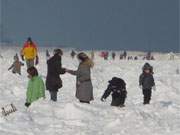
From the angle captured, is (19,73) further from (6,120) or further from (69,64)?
(6,120)

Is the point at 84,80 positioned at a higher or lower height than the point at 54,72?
lower

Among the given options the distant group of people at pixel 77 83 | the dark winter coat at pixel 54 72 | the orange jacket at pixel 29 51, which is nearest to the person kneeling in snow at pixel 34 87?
the distant group of people at pixel 77 83

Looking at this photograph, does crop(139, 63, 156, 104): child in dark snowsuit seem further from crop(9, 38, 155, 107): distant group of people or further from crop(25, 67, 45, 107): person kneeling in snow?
crop(25, 67, 45, 107): person kneeling in snow

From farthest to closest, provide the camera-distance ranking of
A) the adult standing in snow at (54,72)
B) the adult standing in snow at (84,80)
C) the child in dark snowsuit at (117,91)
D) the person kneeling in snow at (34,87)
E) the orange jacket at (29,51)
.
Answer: the orange jacket at (29,51) → the adult standing in snow at (54,72) → the child in dark snowsuit at (117,91) → the adult standing in snow at (84,80) → the person kneeling in snow at (34,87)

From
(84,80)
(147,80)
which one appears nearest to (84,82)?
(84,80)

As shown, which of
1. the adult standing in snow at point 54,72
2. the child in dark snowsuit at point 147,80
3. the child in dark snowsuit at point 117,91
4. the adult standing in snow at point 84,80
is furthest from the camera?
the child in dark snowsuit at point 147,80

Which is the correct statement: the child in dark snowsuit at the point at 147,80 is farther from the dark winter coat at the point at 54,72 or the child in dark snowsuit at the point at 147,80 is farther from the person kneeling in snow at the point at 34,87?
the person kneeling in snow at the point at 34,87

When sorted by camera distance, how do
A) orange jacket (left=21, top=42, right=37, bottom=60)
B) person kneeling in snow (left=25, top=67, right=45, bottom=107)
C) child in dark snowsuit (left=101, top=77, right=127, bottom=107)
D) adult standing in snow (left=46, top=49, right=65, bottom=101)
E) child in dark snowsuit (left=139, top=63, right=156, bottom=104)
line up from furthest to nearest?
orange jacket (left=21, top=42, right=37, bottom=60), child in dark snowsuit (left=139, top=63, right=156, bottom=104), adult standing in snow (left=46, top=49, right=65, bottom=101), child in dark snowsuit (left=101, top=77, right=127, bottom=107), person kneeling in snow (left=25, top=67, right=45, bottom=107)

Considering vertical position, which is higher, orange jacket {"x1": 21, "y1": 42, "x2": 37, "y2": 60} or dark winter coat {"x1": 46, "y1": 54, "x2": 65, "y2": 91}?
orange jacket {"x1": 21, "y1": 42, "x2": 37, "y2": 60}

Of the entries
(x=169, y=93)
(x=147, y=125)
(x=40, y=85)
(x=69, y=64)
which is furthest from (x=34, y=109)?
(x=69, y=64)

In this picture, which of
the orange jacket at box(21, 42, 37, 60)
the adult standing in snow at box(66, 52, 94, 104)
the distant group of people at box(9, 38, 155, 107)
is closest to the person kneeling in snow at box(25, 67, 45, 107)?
the distant group of people at box(9, 38, 155, 107)

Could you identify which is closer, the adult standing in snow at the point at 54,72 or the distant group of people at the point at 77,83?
the distant group of people at the point at 77,83

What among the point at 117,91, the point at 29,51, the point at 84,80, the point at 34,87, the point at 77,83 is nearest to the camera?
the point at 34,87

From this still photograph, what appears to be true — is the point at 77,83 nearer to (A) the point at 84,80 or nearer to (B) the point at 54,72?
(A) the point at 84,80
